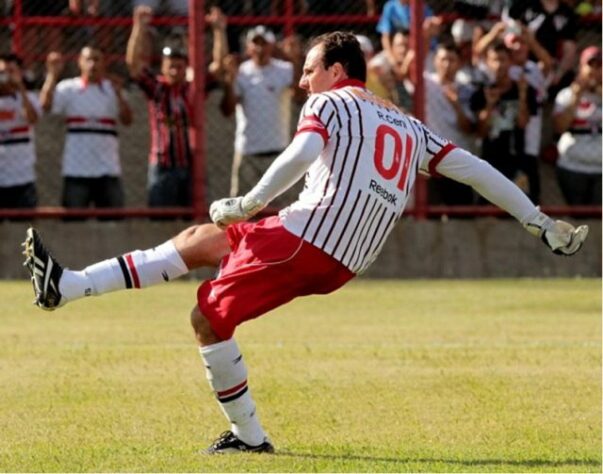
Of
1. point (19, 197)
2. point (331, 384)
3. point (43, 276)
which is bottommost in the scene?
point (19, 197)

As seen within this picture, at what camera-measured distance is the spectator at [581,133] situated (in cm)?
1672

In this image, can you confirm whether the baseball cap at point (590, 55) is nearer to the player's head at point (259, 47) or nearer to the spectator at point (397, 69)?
the spectator at point (397, 69)

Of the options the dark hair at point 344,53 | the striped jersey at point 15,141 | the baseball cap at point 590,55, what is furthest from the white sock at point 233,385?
the baseball cap at point 590,55

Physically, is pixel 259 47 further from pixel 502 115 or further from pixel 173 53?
pixel 502 115

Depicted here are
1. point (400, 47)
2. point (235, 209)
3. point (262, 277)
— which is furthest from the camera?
point (400, 47)

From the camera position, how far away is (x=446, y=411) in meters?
8.84

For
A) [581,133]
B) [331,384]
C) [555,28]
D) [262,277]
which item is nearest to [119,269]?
[262,277]

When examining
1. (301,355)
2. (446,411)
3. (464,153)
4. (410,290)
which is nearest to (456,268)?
(410,290)

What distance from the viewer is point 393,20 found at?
57.8 feet

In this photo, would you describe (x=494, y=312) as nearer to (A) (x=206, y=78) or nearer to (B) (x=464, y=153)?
(A) (x=206, y=78)

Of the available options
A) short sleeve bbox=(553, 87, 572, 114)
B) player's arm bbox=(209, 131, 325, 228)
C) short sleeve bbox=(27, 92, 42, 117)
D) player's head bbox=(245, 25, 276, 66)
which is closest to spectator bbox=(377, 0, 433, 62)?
player's head bbox=(245, 25, 276, 66)

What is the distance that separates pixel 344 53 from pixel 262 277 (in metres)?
1.06

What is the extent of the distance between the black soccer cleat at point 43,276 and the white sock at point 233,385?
0.73 m

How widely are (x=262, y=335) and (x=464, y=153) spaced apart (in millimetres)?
5106
